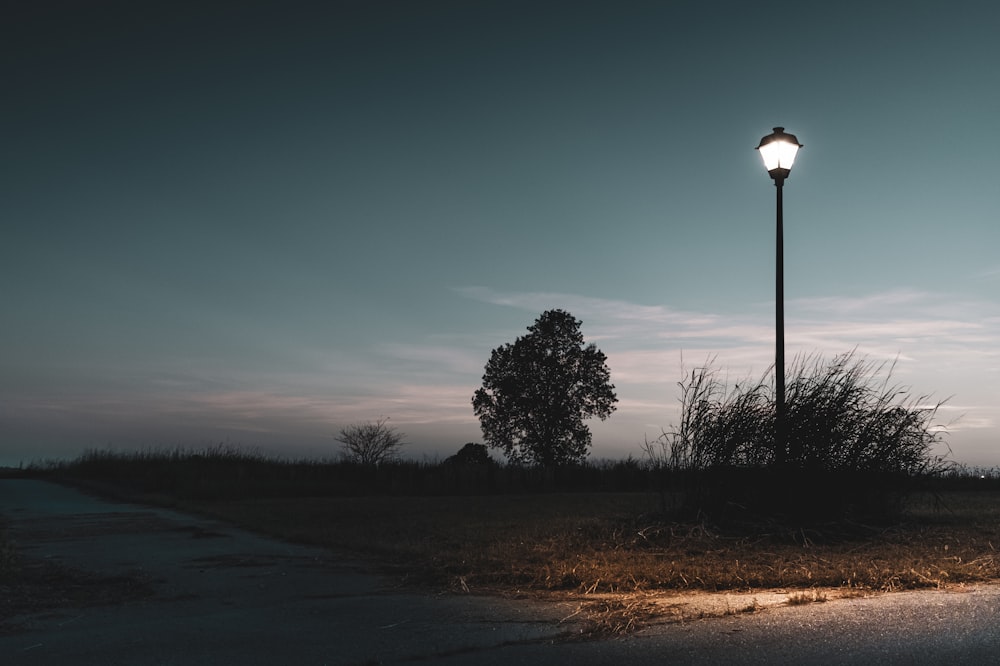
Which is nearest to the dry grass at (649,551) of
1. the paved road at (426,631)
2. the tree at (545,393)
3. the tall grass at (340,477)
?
the paved road at (426,631)

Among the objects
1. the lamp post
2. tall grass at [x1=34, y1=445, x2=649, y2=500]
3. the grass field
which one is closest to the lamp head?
the lamp post

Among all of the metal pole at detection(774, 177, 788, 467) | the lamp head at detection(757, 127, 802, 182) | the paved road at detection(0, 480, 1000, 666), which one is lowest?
the paved road at detection(0, 480, 1000, 666)

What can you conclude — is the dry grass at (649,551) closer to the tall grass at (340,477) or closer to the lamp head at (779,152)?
the lamp head at (779,152)

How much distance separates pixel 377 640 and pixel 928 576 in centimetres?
411

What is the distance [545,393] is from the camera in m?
41.8

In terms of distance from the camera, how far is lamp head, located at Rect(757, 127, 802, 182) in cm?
977

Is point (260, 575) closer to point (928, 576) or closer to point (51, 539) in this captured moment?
point (51, 539)

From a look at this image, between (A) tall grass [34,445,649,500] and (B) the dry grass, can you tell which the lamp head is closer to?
(B) the dry grass

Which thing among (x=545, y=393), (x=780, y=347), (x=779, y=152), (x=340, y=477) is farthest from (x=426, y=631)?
(x=545, y=393)

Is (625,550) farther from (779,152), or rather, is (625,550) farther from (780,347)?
(779,152)

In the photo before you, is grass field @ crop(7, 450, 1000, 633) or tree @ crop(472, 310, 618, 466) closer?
grass field @ crop(7, 450, 1000, 633)

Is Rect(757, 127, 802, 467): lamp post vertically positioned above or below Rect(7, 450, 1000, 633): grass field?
above

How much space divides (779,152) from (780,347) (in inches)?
97.8

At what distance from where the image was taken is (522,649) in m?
3.97
